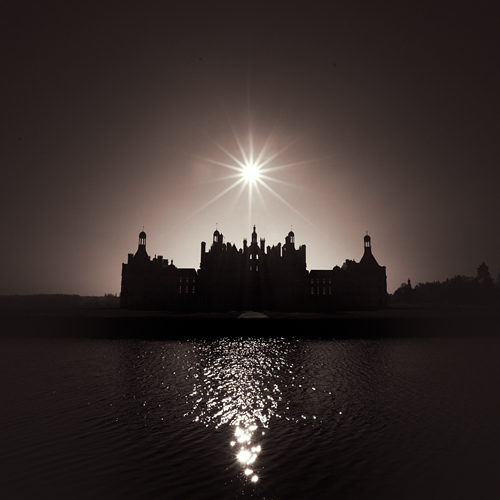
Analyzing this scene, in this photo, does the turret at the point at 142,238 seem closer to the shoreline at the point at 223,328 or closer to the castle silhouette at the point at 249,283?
the castle silhouette at the point at 249,283

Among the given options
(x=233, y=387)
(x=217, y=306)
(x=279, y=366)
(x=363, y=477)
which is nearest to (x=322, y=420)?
(x=363, y=477)

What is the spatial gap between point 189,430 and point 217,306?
2015 inches

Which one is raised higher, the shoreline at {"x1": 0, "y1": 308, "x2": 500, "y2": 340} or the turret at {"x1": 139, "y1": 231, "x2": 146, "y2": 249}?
the turret at {"x1": 139, "y1": 231, "x2": 146, "y2": 249}

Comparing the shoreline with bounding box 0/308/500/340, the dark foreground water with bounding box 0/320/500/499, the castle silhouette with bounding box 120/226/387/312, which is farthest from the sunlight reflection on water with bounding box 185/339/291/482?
the castle silhouette with bounding box 120/226/387/312

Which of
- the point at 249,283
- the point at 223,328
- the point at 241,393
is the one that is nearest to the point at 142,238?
the point at 249,283

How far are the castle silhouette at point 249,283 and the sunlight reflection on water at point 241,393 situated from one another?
37287 mm

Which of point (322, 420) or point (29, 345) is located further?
point (29, 345)

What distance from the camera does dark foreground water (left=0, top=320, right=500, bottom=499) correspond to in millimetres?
6641

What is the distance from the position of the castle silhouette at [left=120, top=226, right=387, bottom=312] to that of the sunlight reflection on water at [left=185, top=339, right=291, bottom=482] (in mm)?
37287

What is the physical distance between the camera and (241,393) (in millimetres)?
13273

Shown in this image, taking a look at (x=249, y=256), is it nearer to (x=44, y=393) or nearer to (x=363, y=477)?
(x=44, y=393)

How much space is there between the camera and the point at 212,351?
23.2 meters

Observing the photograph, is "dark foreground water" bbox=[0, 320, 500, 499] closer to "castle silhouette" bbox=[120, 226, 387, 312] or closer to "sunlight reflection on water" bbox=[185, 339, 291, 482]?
"sunlight reflection on water" bbox=[185, 339, 291, 482]

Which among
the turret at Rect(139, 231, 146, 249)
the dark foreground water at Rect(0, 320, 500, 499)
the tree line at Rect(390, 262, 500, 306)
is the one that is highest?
the turret at Rect(139, 231, 146, 249)
